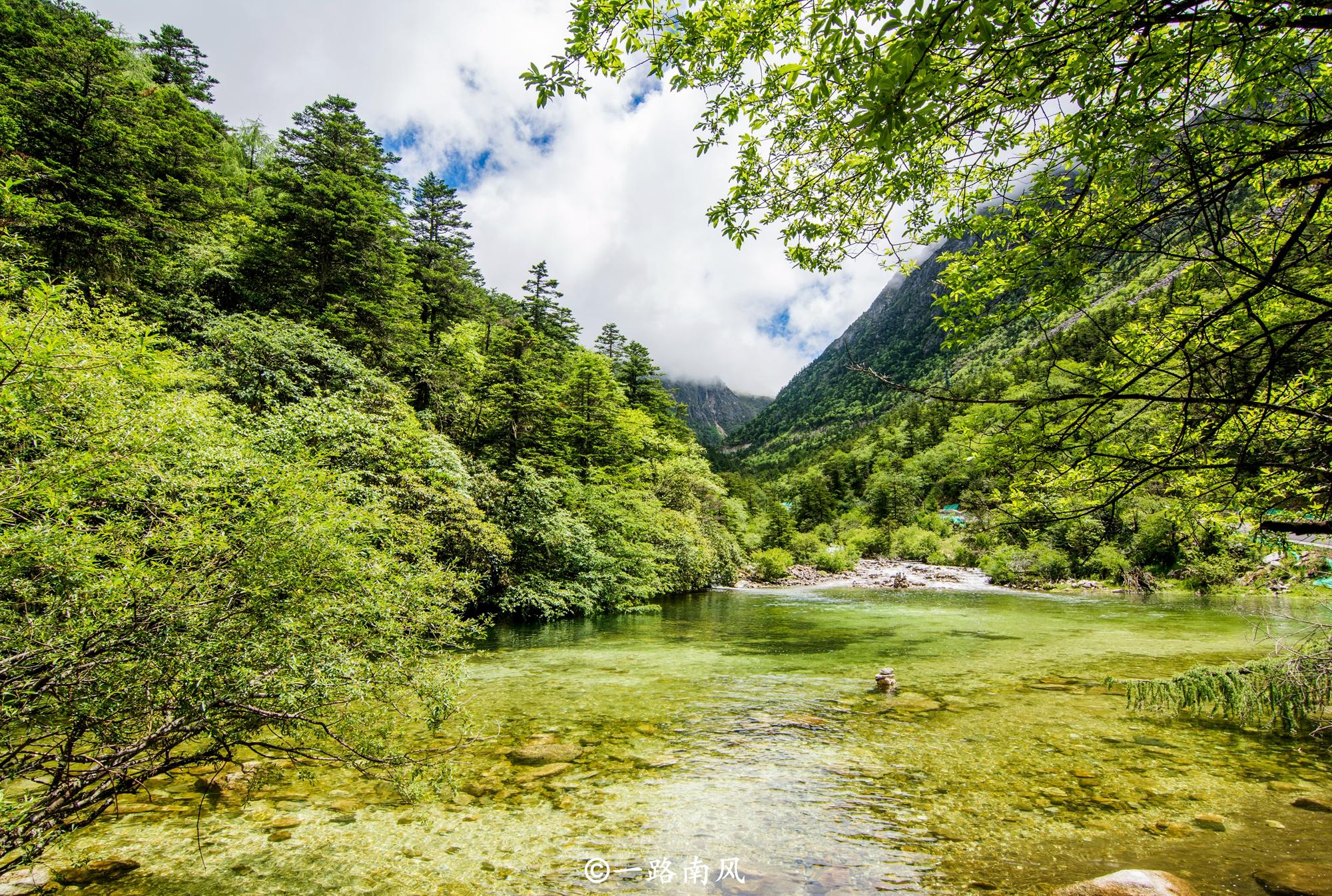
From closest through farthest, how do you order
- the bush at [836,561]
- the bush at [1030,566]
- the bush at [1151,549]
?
the bush at [1151,549], the bush at [1030,566], the bush at [836,561]

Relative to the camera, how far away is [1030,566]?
36625 mm

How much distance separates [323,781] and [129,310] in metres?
18.3

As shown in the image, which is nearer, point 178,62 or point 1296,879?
point 1296,879

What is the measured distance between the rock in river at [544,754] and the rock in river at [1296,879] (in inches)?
274

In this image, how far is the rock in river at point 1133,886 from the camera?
150 inches

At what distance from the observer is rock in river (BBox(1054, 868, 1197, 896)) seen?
381 centimetres

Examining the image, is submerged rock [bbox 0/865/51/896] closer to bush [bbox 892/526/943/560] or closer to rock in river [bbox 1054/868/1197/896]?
rock in river [bbox 1054/868/1197/896]

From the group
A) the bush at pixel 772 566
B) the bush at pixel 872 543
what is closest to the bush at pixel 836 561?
the bush at pixel 772 566

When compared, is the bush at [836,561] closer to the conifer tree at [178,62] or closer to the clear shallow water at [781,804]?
the clear shallow water at [781,804]

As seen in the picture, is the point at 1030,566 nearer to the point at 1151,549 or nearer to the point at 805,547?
the point at 1151,549

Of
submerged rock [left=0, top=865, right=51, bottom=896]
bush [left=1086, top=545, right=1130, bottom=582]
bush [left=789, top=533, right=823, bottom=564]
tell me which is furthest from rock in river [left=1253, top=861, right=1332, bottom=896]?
bush [left=789, top=533, right=823, bottom=564]

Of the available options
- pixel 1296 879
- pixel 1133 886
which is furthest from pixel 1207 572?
pixel 1133 886

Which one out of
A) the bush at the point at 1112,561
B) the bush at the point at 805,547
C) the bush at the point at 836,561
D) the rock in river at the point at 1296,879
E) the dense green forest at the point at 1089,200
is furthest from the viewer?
the bush at the point at 805,547

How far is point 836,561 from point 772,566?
10466mm
